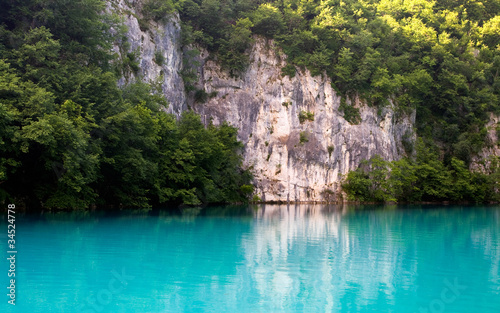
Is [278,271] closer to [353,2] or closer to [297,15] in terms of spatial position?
[297,15]

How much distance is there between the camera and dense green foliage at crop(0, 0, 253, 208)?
74.0ft

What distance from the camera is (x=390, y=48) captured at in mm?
56719

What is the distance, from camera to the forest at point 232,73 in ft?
80.2

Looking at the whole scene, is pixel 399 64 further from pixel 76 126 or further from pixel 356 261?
pixel 356 261

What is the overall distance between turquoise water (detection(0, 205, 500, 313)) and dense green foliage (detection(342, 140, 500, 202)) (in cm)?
3121

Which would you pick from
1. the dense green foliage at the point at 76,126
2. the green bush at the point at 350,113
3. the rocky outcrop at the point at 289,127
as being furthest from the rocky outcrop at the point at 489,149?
the dense green foliage at the point at 76,126

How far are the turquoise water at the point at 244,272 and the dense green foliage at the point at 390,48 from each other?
35.7 m

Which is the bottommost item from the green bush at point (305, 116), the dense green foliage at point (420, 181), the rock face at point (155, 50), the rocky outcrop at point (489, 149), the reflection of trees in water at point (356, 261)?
the reflection of trees in water at point (356, 261)

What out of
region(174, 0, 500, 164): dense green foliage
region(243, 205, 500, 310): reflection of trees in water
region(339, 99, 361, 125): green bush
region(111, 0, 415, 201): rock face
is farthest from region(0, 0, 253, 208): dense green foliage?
region(339, 99, 361, 125): green bush

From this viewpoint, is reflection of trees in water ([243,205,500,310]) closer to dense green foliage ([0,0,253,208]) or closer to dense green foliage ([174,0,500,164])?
dense green foliage ([0,0,253,208])

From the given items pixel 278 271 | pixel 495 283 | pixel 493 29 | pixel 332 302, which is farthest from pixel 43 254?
pixel 493 29

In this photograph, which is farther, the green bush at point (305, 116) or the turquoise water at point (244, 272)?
the green bush at point (305, 116)

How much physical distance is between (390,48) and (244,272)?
51073 millimetres

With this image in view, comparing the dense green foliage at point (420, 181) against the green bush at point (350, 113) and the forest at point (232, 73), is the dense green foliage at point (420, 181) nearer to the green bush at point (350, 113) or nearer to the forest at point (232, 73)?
the forest at point (232, 73)
